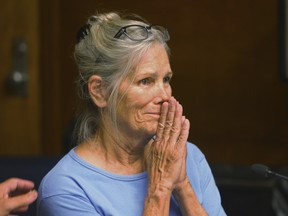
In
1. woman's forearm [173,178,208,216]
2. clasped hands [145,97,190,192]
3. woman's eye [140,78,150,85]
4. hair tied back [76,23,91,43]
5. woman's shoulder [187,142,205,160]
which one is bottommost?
woman's forearm [173,178,208,216]

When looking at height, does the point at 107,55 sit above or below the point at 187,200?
above

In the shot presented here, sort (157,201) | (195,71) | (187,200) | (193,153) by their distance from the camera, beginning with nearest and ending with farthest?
(157,201) < (187,200) < (193,153) < (195,71)

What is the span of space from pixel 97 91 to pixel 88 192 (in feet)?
1.03

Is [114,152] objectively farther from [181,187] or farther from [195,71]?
[195,71]

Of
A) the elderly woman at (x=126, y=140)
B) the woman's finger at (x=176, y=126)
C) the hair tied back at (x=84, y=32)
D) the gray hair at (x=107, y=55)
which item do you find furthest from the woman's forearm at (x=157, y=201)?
the hair tied back at (x=84, y=32)

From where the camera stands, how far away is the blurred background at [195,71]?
169 inches

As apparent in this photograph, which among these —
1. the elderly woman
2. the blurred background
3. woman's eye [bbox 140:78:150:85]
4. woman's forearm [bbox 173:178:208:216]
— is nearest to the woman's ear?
the elderly woman

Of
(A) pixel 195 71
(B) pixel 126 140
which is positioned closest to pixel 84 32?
(B) pixel 126 140

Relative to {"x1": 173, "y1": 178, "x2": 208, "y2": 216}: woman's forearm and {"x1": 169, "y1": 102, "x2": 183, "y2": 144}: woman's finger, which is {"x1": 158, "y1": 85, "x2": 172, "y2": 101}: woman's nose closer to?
{"x1": 169, "y1": 102, "x2": 183, "y2": 144}: woman's finger

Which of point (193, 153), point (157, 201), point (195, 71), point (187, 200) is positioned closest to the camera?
point (157, 201)

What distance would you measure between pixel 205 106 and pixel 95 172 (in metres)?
1.74

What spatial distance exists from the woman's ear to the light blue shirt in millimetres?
171

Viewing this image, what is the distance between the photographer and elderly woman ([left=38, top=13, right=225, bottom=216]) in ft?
8.68

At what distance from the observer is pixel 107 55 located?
270cm
